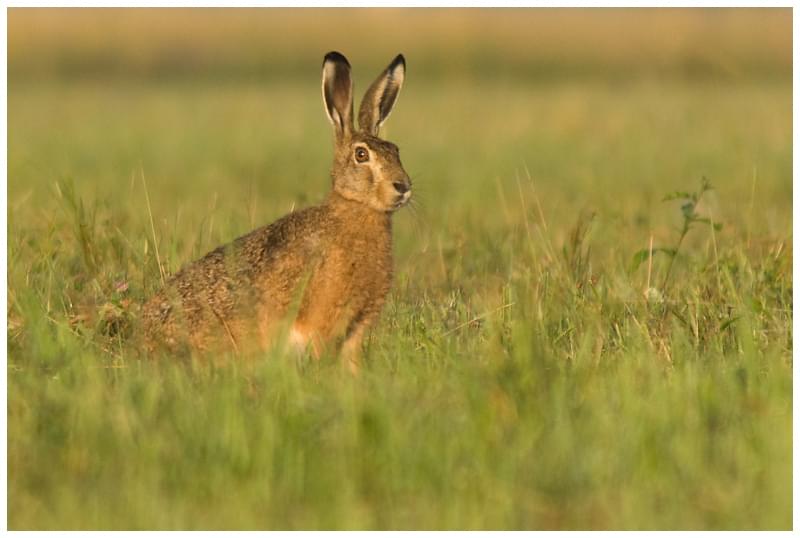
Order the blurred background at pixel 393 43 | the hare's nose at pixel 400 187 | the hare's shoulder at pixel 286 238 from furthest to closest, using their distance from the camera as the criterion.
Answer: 1. the blurred background at pixel 393 43
2. the hare's nose at pixel 400 187
3. the hare's shoulder at pixel 286 238

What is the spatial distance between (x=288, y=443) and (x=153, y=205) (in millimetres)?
6261

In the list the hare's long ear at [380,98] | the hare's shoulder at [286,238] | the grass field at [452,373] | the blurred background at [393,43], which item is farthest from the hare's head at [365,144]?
the blurred background at [393,43]

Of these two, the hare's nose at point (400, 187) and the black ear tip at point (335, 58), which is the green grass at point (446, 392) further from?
the black ear tip at point (335, 58)

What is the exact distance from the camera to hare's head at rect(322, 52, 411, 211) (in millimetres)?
5953

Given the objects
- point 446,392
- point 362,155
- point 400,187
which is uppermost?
point 362,155

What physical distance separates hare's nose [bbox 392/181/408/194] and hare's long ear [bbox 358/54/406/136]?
0.41m

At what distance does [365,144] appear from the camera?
602cm

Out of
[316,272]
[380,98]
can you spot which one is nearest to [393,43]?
[380,98]

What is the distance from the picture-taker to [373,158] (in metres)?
5.98

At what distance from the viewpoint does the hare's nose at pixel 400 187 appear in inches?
233

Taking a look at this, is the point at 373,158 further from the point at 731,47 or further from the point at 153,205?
the point at 731,47

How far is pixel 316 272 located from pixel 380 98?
2.94 feet

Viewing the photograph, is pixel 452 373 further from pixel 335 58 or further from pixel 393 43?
pixel 393 43
